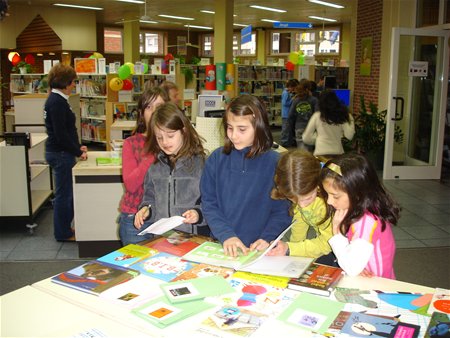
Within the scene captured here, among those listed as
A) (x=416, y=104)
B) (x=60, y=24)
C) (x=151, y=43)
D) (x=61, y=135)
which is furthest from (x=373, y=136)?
(x=151, y=43)

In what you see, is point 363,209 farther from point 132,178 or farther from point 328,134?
point 328,134

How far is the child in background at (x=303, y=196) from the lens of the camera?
77.5 inches

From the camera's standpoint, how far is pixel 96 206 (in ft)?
13.0

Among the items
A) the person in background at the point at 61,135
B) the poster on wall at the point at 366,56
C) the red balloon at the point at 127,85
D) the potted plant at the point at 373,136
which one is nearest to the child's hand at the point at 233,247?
the person in background at the point at 61,135

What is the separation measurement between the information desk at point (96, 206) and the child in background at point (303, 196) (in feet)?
7.16

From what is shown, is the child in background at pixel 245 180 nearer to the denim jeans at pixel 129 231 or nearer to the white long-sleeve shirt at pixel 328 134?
the denim jeans at pixel 129 231

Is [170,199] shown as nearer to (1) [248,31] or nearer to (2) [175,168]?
(2) [175,168]

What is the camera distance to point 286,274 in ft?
5.57

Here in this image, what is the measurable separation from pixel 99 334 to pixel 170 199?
0.98 m

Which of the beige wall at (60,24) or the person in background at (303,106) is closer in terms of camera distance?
the person in background at (303,106)

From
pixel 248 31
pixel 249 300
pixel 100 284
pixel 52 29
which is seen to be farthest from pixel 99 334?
pixel 52 29

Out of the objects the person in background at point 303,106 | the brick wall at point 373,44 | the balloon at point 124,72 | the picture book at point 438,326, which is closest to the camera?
the picture book at point 438,326

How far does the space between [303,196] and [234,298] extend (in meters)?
0.64

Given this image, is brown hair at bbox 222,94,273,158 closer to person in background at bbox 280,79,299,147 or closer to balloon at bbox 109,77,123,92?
balloon at bbox 109,77,123,92
